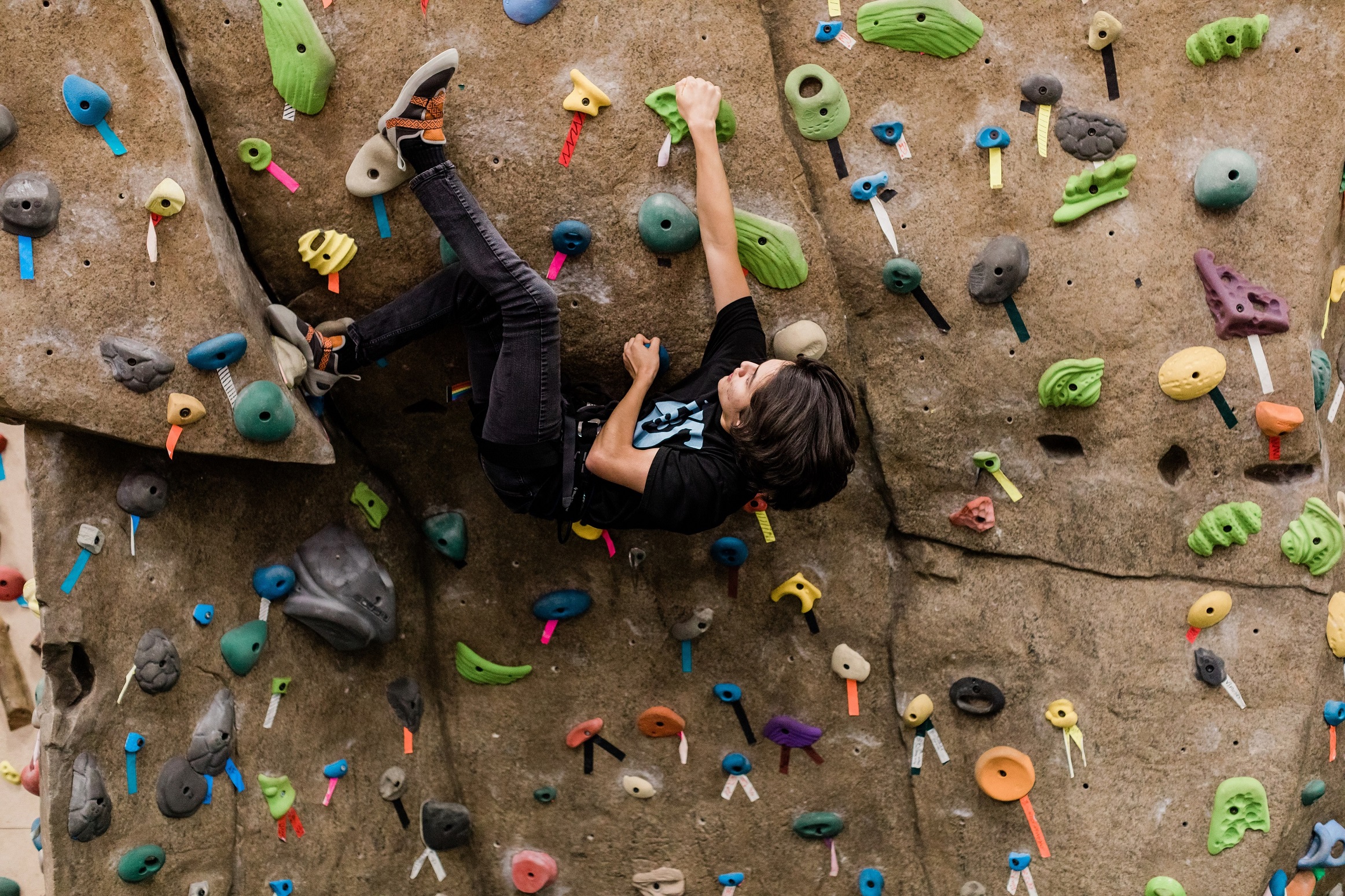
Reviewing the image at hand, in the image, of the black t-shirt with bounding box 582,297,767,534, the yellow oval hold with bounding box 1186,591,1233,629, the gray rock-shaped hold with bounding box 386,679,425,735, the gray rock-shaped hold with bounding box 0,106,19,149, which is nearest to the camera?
the gray rock-shaped hold with bounding box 0,106,19,149

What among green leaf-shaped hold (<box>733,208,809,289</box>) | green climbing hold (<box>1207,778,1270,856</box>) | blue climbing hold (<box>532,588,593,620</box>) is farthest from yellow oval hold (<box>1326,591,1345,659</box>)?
blue climbing hold (<box>532,588,593,620</box>)

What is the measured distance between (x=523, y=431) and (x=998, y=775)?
6.03ft

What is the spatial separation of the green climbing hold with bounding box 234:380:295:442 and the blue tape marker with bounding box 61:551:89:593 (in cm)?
56

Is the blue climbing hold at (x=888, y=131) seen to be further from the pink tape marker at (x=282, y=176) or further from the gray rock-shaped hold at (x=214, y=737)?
the gray rock-shaped hold at (x=214, y=737)

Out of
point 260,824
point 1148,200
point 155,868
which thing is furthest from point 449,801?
point 1148,200

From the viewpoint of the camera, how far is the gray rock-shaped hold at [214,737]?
341 centimetres

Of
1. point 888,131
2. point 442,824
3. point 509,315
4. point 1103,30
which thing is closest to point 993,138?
point 888,131

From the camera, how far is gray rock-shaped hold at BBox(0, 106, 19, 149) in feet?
9.49

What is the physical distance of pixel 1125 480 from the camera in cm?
357

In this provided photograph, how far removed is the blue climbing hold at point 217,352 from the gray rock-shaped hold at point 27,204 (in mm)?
453

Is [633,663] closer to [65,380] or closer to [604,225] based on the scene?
[604,225]

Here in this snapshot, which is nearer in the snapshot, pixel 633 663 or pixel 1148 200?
pixel 1148 200

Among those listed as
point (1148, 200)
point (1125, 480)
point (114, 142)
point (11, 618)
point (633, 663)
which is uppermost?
point (1148, 200)

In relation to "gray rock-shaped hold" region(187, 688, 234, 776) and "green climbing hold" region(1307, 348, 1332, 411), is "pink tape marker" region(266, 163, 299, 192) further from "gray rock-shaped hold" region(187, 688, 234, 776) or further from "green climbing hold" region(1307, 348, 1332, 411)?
"green climbing hold" region(1307, 348, 1332, 411)
